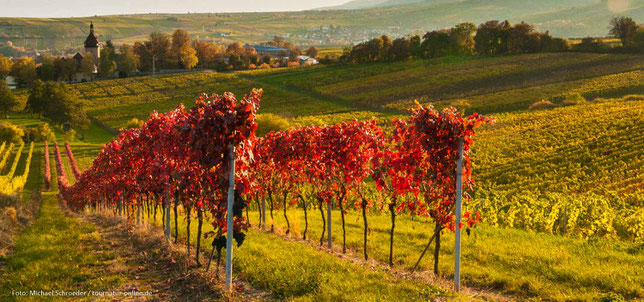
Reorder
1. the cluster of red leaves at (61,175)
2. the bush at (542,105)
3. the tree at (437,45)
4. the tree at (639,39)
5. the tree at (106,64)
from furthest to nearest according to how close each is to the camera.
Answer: the tree at (106,64), the tree at (437,45), the tree at (639,39), the bush at (542,105), the cluster of red leaves at (61,175)

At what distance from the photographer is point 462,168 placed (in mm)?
10961

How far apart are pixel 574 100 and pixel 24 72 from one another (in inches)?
5375

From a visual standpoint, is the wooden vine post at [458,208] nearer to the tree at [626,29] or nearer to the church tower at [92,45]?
the tree at [626,29]

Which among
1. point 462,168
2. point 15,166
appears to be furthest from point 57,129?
point 462,168

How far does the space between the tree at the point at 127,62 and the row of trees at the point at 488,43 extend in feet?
209

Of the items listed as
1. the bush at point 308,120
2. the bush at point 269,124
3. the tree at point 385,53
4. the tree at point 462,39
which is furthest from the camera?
the tree at point 385,53

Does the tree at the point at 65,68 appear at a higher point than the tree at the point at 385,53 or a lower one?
lower

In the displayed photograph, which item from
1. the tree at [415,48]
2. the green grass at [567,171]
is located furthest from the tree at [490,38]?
the green grass at [567,171]

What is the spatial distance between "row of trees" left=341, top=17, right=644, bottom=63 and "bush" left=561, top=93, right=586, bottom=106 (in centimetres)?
4711

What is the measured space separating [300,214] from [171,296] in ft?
49.1

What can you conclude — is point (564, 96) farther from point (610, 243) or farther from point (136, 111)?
point (136, 111)

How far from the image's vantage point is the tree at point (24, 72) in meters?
128

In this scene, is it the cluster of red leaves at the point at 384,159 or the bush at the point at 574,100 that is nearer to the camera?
the cluster of red leaves at the point at 384,159

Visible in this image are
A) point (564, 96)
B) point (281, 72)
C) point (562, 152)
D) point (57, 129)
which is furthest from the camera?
point (281, 72)
